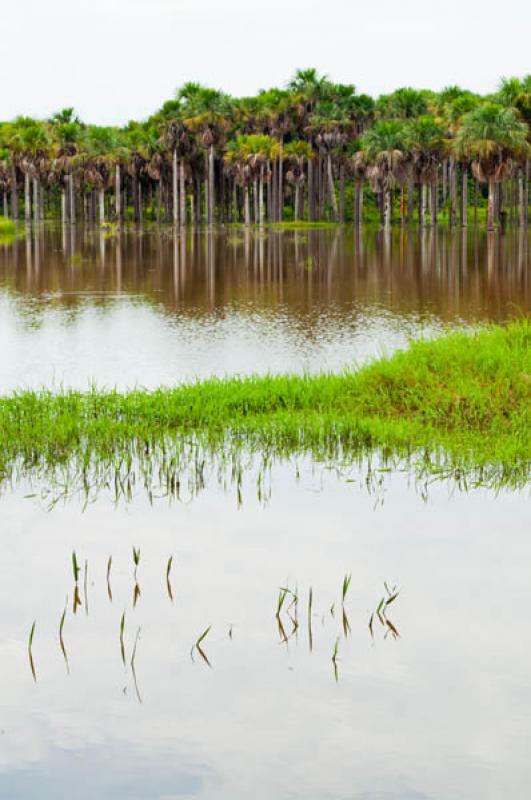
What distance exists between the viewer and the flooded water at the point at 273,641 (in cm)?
633

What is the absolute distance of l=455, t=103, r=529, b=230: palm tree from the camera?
281ft

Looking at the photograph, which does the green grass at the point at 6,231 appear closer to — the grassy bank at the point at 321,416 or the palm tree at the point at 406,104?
the palm tree at the point at 406,104

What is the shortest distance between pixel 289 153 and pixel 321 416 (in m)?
102

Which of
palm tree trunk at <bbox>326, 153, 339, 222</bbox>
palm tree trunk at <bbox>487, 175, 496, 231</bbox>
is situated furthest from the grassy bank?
palm tree trunk at <bbox>326, 153, 339, 222</bbox>

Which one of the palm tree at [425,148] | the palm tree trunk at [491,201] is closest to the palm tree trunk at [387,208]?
the palm tree at [425,148]

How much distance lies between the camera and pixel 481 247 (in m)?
61.0

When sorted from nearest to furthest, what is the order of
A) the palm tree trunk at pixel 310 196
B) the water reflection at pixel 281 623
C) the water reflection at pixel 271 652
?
the water reflection at pixel 271 652
the water reflection at pixel 281 623
the palm tree trunk at pixel 310 196

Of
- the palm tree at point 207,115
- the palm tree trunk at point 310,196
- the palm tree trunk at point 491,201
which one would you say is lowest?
the palm tree trunk at point 491,201

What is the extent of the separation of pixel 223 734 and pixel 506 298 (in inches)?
1038

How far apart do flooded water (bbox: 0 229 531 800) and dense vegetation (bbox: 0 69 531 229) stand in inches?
3277

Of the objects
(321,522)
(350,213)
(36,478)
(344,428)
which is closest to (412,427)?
(344,428)

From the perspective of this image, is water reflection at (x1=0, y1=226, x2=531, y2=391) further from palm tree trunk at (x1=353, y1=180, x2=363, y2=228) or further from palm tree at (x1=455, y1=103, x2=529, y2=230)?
palm tree trunk at (x1=353, y1=180, x2=363, y2=228)

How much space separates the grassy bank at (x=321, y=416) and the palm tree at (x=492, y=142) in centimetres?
7245

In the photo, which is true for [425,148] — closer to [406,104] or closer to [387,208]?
[387,208]
